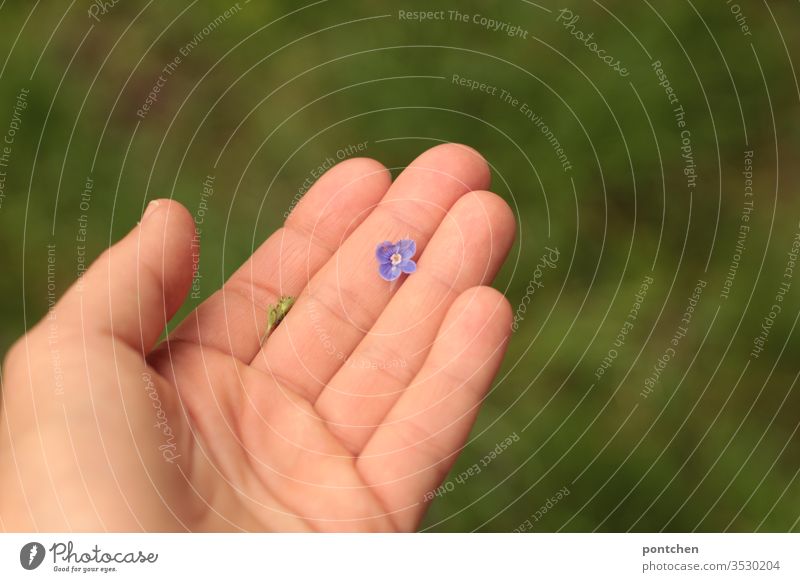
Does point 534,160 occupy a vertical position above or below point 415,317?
above

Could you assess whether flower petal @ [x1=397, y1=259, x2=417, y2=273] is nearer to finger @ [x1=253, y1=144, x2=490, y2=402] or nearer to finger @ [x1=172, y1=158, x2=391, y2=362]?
finger @ [x1=253, y1=144, x2=490, y2=402]

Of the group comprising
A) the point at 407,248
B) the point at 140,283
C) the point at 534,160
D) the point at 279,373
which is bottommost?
the point at 279,373

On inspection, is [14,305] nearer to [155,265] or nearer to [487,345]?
[155,265]
